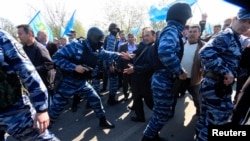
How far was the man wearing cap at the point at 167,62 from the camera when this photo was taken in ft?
11.2

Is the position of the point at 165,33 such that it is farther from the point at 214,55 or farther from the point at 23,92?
the point at 23,92

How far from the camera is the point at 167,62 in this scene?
340 cm

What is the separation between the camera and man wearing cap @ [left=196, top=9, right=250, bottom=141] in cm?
300

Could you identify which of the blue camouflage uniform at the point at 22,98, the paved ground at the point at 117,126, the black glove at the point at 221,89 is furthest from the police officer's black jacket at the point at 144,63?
the blue camouflage uniform at the point at 22,98

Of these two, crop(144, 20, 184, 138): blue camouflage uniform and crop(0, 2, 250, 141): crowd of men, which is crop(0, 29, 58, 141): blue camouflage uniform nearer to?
crop(0, 2, 250, 141): crowd of men

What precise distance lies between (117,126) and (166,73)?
183 cm

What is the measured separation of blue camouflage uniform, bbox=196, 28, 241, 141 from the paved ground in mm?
1337

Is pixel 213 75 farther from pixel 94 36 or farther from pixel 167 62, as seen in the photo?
pixel 94 36

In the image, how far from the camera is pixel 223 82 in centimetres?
307

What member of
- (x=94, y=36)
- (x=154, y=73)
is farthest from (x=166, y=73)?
(x=94, y=36)

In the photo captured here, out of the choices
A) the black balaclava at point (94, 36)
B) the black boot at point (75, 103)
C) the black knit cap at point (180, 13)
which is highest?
the black knit cap at point (180, 13)

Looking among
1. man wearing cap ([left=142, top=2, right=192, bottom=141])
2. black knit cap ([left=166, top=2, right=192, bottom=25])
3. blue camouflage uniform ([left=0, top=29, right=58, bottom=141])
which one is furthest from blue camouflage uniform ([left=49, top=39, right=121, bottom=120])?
blue camouflage uniform ([left=0, top=29, right=58, bottom=141])

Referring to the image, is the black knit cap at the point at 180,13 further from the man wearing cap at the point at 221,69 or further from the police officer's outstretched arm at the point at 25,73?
the police officer's outstretched arm at the point at 25,73

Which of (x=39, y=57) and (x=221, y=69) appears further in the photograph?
(x=39, y=57)
